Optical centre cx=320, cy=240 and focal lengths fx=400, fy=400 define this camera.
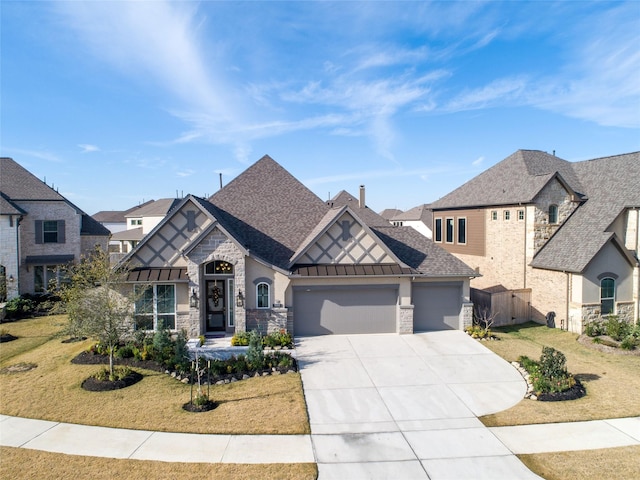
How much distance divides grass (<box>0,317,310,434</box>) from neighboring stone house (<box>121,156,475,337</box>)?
13.6ft

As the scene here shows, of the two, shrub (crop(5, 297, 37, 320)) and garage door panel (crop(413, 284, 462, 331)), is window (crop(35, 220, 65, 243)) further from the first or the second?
garage door panel (crop(413, 284, 462, 331))

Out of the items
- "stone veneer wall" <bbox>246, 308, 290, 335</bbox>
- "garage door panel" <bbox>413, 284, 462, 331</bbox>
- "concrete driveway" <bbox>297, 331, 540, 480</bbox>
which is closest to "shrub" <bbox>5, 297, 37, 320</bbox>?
"stone veneer wall" <bbox>246, 308, 290, 335</bbox>

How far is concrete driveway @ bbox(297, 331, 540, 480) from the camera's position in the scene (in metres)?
8.82

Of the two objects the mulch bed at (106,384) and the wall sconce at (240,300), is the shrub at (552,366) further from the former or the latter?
the mulch bed at (106,384)

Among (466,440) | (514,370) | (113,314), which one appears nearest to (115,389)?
(113,314)

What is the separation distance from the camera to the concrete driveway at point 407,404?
8820 millimetres

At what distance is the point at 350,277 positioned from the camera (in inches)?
724

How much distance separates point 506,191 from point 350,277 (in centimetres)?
1313

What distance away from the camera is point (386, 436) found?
10047 mm

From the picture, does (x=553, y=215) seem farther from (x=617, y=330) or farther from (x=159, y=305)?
(x=159, y=305)

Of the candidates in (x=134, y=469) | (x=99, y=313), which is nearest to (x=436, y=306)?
(x=99, y=313)

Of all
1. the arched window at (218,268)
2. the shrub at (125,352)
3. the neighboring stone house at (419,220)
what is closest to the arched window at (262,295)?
the arched window at (218,268)

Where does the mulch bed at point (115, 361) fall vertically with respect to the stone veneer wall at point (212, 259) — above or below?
below

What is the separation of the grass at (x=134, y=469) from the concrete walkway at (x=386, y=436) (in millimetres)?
245
